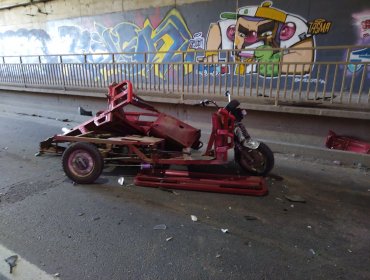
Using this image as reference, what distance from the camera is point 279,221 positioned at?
353cm

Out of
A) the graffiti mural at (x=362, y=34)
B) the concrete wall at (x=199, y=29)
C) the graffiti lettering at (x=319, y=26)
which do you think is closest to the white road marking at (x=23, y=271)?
the concrete wall at (x=199, y=29)

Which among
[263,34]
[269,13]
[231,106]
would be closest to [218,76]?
[263,34]

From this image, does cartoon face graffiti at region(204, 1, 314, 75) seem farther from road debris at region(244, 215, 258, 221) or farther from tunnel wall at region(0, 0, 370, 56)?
road debris at region(244, 215, 258, 221)

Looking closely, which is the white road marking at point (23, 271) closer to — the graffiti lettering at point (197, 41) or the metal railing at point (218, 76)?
the metal railing at point (218, 76)

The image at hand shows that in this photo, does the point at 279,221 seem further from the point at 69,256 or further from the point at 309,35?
the point at 309,35

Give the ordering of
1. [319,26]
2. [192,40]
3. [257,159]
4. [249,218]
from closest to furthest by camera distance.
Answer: [249,218]
[257,159]
[319,26]
[192,40]

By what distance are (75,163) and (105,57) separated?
11061 millimetres

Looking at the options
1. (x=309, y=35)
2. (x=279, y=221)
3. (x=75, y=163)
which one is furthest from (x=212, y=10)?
(x=279, y=221)

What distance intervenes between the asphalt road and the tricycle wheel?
16 cm

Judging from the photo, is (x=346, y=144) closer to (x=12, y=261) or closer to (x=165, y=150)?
(x=165, y=150)

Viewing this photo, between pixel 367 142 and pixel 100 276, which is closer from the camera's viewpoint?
pixel 100 276

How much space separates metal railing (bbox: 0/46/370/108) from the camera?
6.27 m

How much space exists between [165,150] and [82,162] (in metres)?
1.36

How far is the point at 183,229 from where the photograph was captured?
11.1 ft
